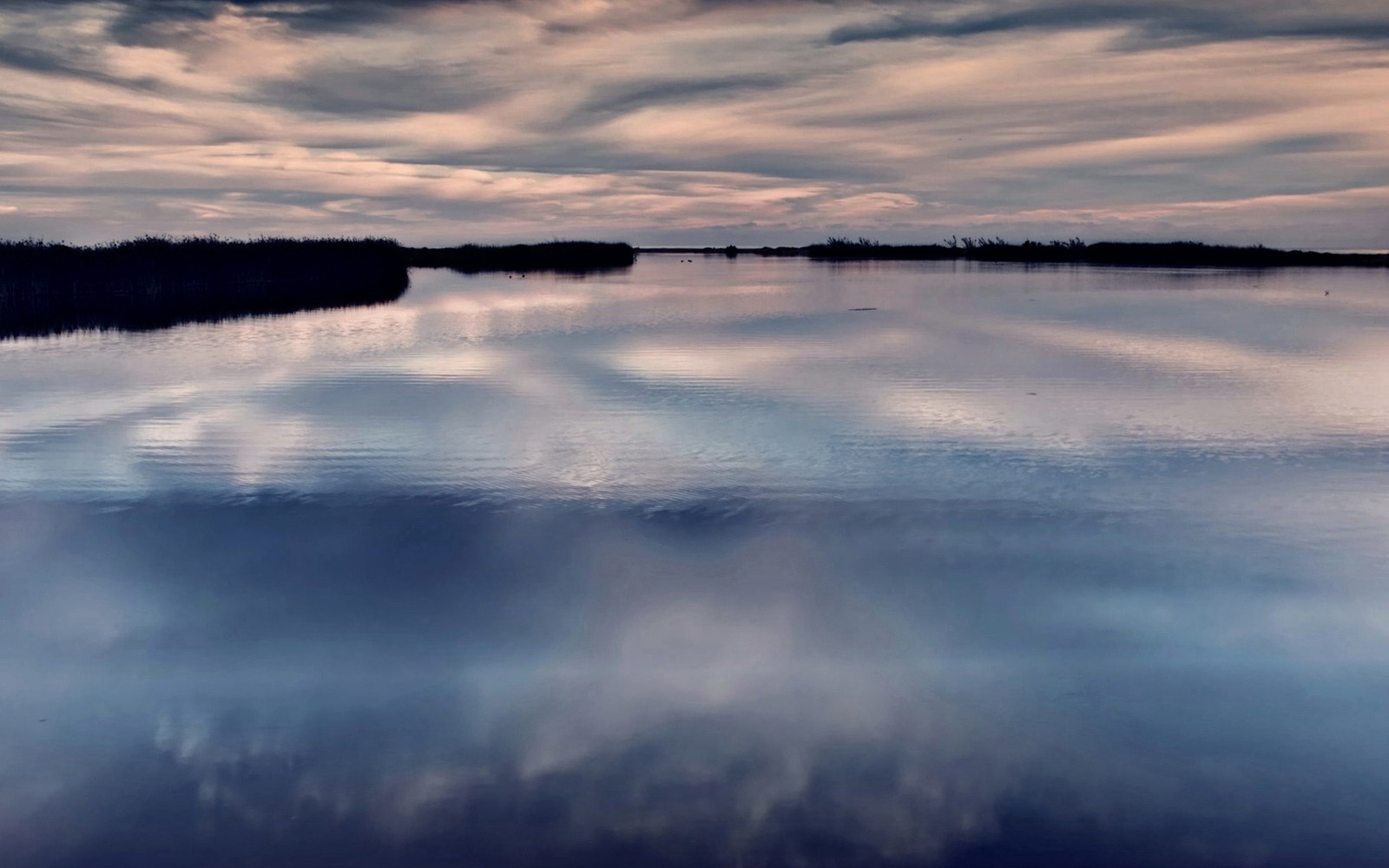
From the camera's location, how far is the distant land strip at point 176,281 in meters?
28.9

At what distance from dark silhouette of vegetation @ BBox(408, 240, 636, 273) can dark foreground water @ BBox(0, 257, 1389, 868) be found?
2684 inches

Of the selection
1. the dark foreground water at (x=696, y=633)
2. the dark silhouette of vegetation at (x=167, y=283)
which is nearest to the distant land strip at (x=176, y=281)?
the dark silhouette of vegetation at (x=167, y=283)

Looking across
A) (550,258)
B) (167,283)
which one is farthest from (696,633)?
(550,258)

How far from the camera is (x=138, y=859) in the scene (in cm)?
387

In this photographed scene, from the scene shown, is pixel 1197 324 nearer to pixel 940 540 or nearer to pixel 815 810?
pixel 940 540

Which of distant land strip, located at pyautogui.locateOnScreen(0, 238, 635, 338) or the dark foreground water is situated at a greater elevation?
distant land strip, located at pyautogui.locateOnScreen(0, 238, 635, 338)

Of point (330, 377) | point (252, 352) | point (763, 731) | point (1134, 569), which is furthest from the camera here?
point (252, 352)

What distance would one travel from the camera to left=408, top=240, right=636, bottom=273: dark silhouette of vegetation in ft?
266

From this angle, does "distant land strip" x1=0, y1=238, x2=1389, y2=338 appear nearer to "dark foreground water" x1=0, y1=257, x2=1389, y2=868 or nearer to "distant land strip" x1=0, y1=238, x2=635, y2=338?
"distant land strip" x1=0, y1=238, x2=635, y2=338

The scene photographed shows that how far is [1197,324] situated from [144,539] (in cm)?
2494

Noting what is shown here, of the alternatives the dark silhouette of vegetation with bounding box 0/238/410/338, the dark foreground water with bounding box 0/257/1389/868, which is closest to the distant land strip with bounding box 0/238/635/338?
the dark silhouette of vegetation with bounding box 0/238/410/338

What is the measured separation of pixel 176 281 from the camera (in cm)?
3950

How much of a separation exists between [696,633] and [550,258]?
7843 centimetres

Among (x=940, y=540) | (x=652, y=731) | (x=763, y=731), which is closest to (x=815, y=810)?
(x=763, y=731)
